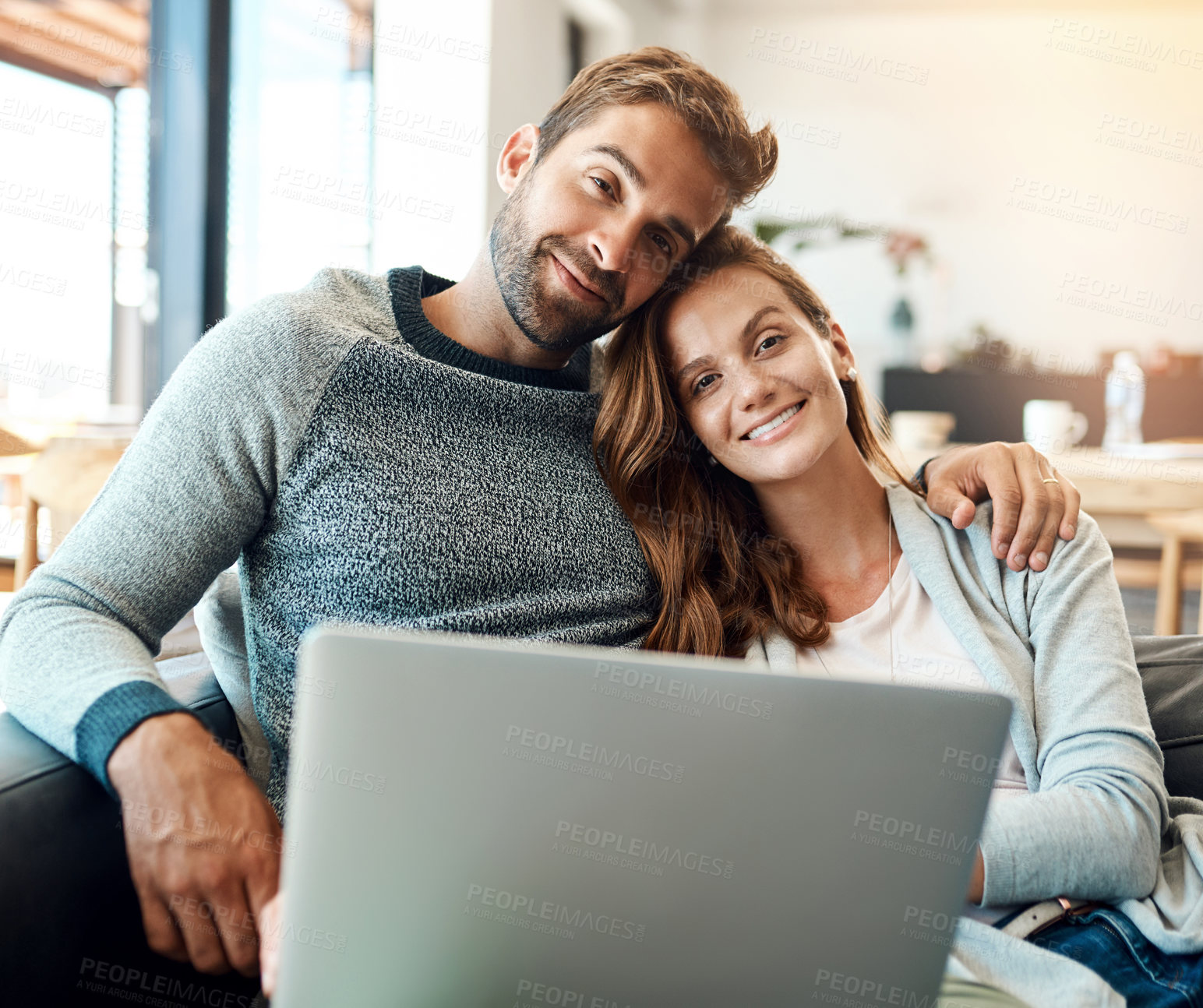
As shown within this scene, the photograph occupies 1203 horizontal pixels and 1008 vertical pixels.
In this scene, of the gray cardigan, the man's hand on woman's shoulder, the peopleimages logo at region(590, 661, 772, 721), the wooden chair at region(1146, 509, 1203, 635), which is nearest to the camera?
the peopleimages logo at region(590, 661, 772, 721)

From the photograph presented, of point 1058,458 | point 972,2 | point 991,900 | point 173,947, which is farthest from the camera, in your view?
point 972,2

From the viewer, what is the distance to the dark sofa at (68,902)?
80 cm

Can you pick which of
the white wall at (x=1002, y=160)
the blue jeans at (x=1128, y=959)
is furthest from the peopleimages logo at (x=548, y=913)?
the white wall at (x=1002, y=160)

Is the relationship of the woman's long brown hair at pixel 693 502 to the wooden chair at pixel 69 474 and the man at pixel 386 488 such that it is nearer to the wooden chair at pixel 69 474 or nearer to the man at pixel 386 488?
the man at pixel 386 488

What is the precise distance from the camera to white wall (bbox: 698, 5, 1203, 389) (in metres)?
5.18

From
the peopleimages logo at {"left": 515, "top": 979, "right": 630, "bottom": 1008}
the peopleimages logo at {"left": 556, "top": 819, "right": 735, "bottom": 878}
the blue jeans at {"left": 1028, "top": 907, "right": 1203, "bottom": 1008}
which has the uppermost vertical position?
the peopleimages logo at {"left": 556, "top": 819, "right": 735, "bottom": 878}

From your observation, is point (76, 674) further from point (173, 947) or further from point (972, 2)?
point (972, 2)

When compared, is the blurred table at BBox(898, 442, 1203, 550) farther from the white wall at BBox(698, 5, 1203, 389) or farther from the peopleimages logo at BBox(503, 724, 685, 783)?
A: the white wall at BBox(698, 5, 1203, 389)

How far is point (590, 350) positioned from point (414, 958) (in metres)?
1.05

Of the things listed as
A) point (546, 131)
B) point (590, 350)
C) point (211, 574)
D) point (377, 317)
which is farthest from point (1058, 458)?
point (211, 574)

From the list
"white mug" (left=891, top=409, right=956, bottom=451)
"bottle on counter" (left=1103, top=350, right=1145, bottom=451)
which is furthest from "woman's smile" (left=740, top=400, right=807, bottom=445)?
"bottle on counter" (left=1103, top=350, right=1145, bottom=451)

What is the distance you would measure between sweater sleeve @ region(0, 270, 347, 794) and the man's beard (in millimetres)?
258

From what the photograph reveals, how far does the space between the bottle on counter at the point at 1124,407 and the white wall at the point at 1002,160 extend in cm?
80

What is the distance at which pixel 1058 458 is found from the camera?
2.80 meters
